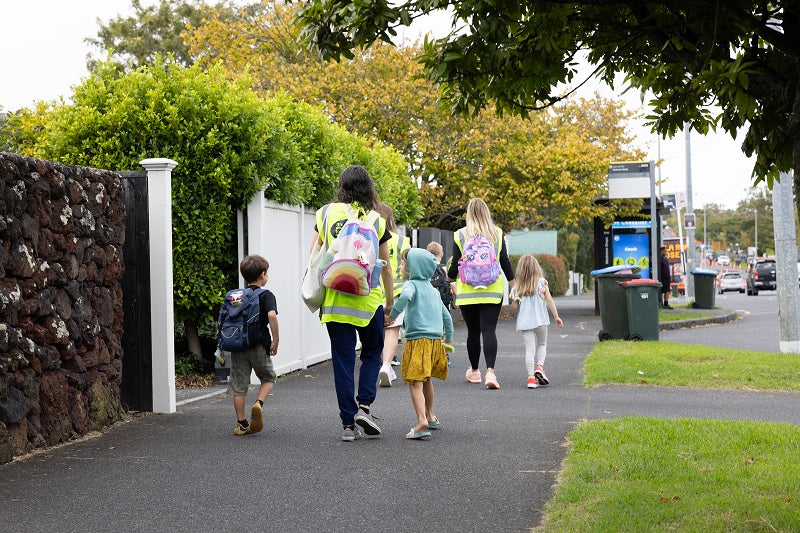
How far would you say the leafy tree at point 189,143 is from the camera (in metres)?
9.91

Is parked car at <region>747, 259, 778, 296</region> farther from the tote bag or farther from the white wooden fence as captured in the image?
the tote bag

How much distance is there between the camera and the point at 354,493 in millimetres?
5496

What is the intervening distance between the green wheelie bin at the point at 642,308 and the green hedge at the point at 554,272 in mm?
28488

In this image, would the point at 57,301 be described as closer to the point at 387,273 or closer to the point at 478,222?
the point at 387,273

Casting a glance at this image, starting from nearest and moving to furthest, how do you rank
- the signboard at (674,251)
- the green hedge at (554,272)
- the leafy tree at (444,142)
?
the leafy tree at (444,142) < the signboard at (674,251) < the green hedge at (554,272)

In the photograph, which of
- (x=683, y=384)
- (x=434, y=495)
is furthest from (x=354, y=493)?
(x=683, y=384)

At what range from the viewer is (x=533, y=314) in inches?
425

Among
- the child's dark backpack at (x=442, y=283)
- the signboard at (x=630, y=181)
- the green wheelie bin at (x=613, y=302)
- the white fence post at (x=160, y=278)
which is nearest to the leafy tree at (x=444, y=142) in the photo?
the signboard at (x=630, y=181)

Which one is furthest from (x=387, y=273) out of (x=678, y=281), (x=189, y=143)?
(x=678, y=281)

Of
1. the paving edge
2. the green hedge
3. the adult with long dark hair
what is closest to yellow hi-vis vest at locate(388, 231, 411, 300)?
the adult with long dark hair

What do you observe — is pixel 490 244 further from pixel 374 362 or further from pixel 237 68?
pixel 237 68

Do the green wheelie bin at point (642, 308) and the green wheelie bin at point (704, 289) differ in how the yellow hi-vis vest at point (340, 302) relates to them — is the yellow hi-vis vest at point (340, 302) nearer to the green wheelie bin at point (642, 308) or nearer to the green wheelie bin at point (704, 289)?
the green wheelie bin at point (642, 308)

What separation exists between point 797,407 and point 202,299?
19.1 feet

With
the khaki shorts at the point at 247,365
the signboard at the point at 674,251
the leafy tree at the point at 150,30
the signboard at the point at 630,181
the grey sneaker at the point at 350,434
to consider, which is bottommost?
the grey sneaker at the point at 350,434
